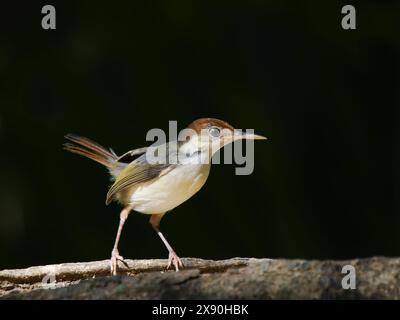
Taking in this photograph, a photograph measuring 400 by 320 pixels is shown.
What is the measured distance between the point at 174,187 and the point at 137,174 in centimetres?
28

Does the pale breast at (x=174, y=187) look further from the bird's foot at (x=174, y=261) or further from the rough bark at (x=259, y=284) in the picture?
the rough bark at (x=259, y=284)

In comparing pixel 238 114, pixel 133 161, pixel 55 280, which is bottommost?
pixel 55 280

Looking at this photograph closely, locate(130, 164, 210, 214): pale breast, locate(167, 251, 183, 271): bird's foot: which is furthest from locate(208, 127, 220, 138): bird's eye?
locate(167, 251, 183, 271): bird's foot

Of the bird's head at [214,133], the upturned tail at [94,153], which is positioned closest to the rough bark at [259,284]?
the bird's head at [214,133]

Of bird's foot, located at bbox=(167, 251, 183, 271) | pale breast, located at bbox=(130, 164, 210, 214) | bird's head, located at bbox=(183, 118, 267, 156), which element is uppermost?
bird's head, located at bbox=(183, 118, 267, 156)

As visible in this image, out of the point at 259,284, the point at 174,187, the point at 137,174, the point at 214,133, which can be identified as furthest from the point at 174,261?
the point at 259,284

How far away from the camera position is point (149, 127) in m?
5.11

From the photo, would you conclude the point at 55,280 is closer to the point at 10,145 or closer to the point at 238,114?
the point at 10,145

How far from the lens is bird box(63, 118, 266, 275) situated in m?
3.38

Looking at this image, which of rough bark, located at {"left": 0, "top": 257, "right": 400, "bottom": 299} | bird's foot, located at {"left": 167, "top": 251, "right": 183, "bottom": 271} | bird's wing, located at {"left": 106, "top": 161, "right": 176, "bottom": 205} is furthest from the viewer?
bird's wing, located at {"left": 106, "top": 161, "right": 176, "bottom": 205}

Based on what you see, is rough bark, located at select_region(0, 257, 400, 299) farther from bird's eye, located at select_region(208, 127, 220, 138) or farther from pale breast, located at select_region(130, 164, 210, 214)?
bird's eye, located at select_region(208, 127, 220, 138)
